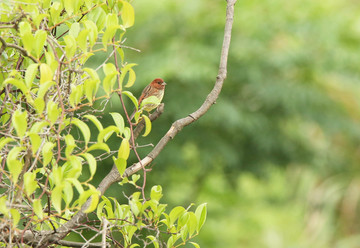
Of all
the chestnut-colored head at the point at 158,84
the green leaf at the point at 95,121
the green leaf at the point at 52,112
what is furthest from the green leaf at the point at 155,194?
the chestnut-colored head at the point at 158,84

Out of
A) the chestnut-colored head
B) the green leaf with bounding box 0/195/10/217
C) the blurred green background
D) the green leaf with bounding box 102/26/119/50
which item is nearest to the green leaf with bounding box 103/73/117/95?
the green leaf with bounding box 102/26/119/50

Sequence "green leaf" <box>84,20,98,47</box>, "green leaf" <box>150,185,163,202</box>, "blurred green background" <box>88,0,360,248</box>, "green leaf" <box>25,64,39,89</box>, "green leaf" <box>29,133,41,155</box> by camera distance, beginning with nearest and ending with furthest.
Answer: "green leaf" <box>29,133,41,155</box>
"green leaf" <box>25,64,39,89</box>
"green leaf" <box>84,20,98,47</box>
"green leaf" <box>150,185,163,202</box>
"blurred green background" <box>88,0,360,248</box>

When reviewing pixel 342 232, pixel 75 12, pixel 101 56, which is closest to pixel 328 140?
pixel 342 232

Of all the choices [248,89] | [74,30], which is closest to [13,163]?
[74,30]

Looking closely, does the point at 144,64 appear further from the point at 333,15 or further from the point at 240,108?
the point at 333,15

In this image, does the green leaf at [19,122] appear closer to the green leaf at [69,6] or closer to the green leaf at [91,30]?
the green leaf at [91,30]

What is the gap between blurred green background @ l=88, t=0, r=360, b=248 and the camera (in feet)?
23.9

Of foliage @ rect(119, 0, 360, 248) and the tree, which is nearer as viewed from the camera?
the tree

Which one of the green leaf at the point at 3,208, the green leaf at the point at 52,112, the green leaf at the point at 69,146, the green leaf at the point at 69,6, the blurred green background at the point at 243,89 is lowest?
the green leaf at the point at 3,208

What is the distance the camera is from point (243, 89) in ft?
26.9

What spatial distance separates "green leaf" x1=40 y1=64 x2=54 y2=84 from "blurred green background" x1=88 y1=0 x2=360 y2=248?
4671mm

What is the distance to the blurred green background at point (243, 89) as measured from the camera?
23.9ft

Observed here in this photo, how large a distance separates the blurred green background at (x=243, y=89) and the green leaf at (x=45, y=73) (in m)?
4.67

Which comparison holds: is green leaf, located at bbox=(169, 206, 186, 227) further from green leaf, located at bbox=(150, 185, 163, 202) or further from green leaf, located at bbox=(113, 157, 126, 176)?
green leaf, located at bbox=(113, 157, 126, 176)
